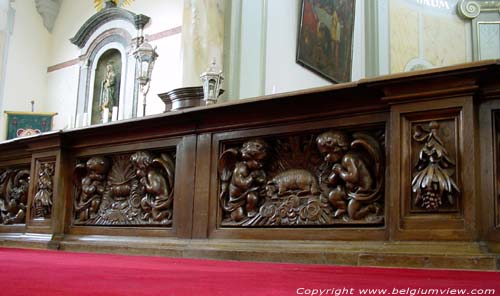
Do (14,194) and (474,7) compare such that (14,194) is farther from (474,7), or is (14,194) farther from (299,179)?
(474,7)

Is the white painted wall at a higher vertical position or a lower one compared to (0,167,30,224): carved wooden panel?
higher

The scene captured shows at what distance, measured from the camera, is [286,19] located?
8648 mm

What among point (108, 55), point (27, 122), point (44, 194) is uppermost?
point (108, 55)

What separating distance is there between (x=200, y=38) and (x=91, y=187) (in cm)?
319

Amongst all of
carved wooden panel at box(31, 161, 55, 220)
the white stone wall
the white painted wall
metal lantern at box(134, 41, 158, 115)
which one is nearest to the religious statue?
the white stone wall

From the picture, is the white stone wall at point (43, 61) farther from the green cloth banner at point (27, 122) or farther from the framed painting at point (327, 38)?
the framed painting at point (327, 38)

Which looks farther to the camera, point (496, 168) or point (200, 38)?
point (200, 38)

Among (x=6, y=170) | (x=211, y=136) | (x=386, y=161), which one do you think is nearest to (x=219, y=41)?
(x=6, y=170)

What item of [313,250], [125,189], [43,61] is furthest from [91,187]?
[43,61]

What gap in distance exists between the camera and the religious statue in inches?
466

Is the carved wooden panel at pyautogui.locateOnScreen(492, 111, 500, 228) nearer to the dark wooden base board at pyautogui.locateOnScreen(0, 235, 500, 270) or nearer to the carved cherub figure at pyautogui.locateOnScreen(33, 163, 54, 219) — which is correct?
the dark wooden base board at pyautogui.locateOnScreen(0, 235, 500, 270)

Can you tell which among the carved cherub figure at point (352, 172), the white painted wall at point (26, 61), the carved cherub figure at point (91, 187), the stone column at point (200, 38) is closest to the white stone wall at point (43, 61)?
the white painted wall at point (26, 61)

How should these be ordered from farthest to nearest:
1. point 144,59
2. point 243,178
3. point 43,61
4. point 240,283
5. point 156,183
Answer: point 43,61 → point 144,59 → point 156,183 → point 243,178 → point 240,283

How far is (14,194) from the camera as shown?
221 inches
